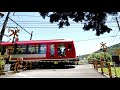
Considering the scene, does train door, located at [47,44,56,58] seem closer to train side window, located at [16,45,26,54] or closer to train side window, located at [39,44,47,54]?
train side window, located at [39,44,47,54]

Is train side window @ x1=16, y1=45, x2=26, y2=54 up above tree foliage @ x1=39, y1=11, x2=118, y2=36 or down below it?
above

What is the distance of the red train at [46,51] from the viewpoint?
23812 mm

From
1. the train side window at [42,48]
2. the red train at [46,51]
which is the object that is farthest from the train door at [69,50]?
the train side window at [42,48]

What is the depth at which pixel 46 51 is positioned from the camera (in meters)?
24.7

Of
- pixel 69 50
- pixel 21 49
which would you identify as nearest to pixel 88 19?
pixel 69 50

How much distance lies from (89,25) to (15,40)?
885 inches

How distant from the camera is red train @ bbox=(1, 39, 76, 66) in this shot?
23812 millimetres

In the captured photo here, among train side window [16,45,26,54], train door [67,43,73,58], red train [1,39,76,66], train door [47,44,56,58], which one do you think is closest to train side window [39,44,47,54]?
red train [1,39,76,66]
